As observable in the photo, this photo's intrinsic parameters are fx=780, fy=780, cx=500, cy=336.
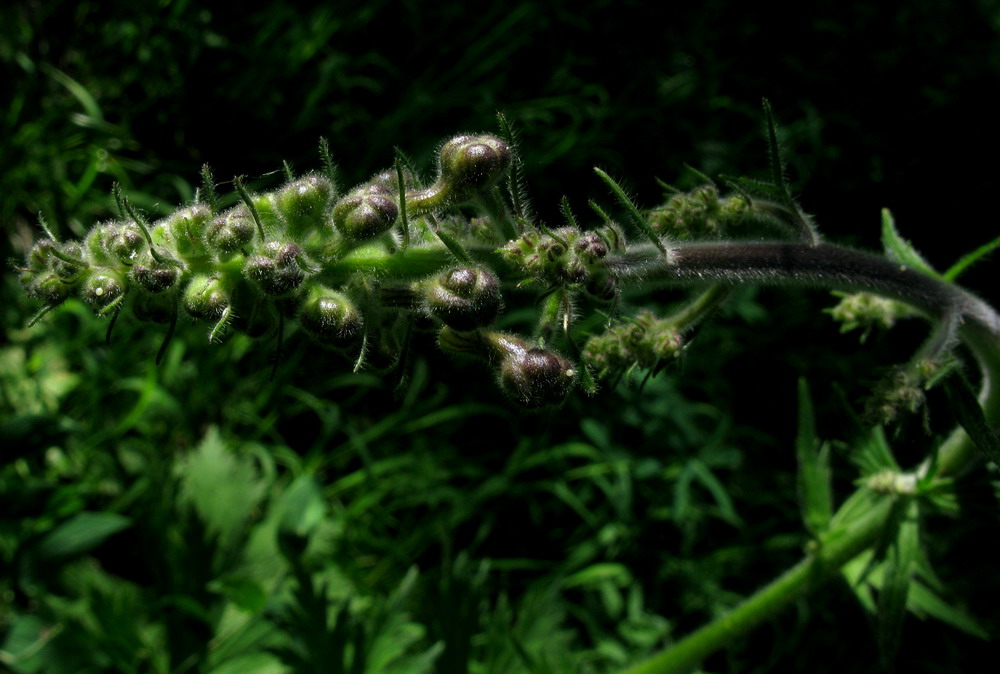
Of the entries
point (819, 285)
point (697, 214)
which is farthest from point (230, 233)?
point (819, 285)

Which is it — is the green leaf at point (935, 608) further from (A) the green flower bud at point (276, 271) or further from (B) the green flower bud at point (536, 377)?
(A) the green flower bud at point (276, 271)

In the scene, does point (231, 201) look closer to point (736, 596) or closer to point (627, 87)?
point (627, 87)

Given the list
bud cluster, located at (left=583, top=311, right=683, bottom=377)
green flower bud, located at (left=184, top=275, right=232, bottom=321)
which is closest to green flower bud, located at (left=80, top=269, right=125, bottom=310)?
green flower bud, located at (left=184, top=275, right=232, bottom=321)

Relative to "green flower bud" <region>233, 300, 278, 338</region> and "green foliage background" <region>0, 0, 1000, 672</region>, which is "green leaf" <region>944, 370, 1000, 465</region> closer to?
"green foliage background" <region>0, 0, 1000, 672</region>

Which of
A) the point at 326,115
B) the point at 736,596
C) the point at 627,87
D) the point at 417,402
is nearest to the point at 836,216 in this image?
the point at 627,87

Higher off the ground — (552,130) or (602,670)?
(552,130)

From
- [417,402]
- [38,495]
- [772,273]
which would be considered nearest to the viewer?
[772,273]

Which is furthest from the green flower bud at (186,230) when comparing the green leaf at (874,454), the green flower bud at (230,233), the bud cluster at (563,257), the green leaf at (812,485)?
the green leaf at (874,454)
